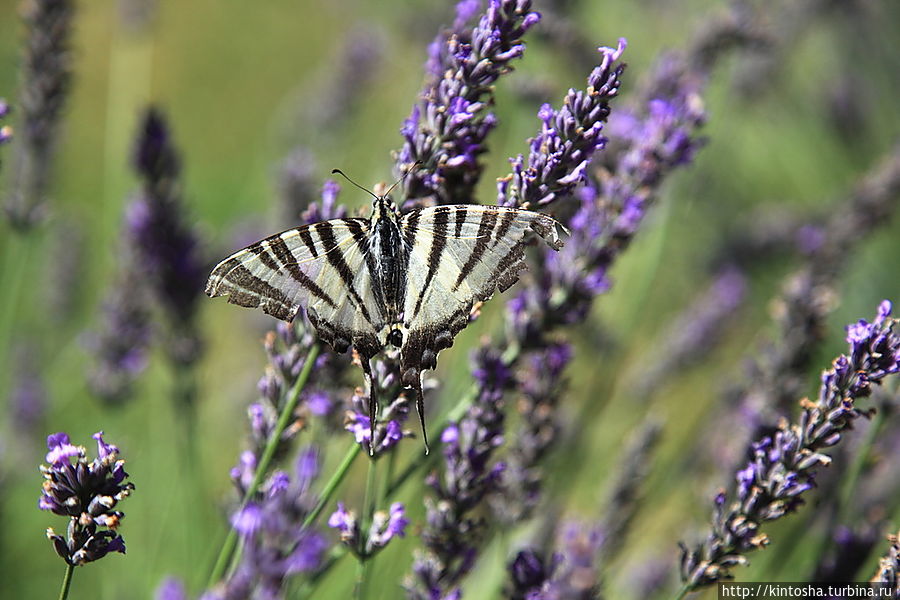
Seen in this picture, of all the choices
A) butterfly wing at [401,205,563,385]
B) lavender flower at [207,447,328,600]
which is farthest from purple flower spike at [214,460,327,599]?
butterfly wing at [401,205,563,385]

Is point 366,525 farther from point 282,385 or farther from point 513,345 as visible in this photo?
point 513,345

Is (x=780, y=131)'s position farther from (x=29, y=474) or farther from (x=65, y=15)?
(x=29, y=474)

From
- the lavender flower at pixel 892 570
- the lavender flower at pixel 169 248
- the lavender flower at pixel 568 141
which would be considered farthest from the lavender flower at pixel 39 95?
the lavender flower at pixel 892 570

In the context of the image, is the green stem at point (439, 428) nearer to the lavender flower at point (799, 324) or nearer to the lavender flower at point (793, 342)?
the lavender flower at point (793, 342)

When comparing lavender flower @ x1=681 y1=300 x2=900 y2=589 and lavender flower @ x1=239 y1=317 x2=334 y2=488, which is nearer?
lavender flower @ x1=681 y1=300 x2=900 y2=589

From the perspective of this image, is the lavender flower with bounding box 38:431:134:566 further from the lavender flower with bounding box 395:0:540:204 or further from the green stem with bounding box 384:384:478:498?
the lavender flower with bounding box 395:0:540:204

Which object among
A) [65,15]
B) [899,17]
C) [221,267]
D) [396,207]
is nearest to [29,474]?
[65,15]

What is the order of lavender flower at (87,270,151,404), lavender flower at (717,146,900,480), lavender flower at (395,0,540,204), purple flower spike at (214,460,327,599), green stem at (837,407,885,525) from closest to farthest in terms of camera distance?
purple flower spike at (214,460,327,599) → lavender flower at (395,0,540,204) → green stem at (837,407,885,525) → lavender flower at (717,146,900,480) → lavender flower at (87,270,151,404)
